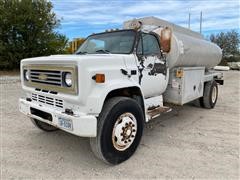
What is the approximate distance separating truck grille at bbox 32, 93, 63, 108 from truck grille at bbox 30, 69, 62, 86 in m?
0.24

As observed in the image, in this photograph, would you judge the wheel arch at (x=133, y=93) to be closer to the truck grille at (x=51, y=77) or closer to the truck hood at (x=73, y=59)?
the truck hood at (x=73, y=59)

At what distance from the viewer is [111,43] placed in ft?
13.7

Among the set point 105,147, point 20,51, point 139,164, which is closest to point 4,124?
point 105,147

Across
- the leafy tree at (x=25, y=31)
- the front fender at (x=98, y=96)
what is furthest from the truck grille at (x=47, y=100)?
the leafy tree at (x=25, y=31)

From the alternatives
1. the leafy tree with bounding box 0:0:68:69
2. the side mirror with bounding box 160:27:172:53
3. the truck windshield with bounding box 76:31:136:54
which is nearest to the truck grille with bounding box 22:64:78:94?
the truck windshield with bounding box 76:31:136:54

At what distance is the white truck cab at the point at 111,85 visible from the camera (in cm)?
296

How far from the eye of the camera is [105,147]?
3.12 metres

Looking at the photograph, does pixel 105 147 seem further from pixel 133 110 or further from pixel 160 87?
pixel 160 87

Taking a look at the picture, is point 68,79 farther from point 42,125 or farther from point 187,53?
point 187,53

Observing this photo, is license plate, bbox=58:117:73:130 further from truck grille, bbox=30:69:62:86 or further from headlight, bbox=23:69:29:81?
headlight, bbox=23:69:29:81

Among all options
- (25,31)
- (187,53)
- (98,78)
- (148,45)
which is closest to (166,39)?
(148,45)

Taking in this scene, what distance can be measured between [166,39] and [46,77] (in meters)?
2.38

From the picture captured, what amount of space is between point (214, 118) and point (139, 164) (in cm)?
338

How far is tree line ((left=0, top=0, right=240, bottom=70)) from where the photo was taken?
19.2 meters
